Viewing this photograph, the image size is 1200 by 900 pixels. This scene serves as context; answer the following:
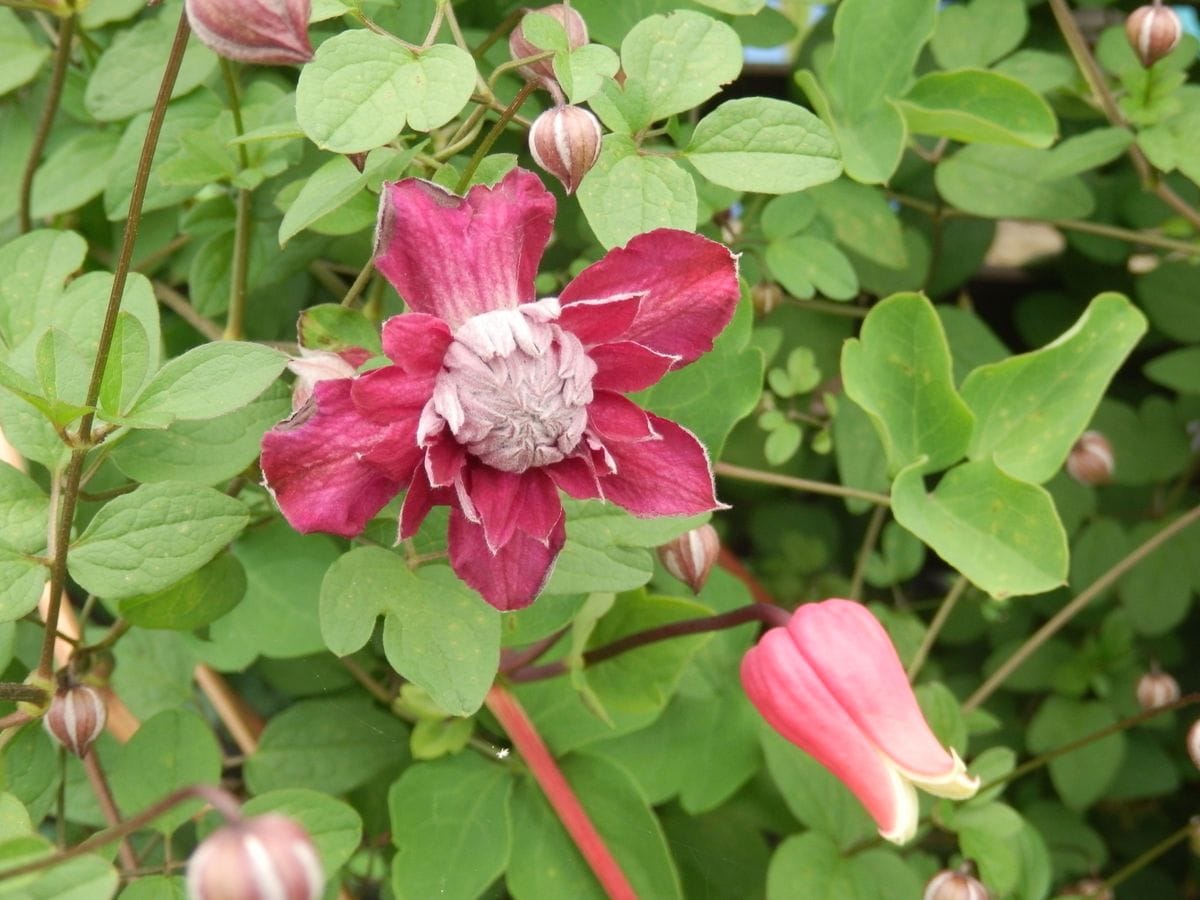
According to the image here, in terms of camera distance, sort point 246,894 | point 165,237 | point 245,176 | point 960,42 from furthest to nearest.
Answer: point 960,42 → point 165,237 → point 245,176 → point 246,894

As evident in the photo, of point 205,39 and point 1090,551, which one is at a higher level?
point 205,39

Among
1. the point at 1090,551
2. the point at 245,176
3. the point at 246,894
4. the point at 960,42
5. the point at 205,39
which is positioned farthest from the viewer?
the point at 1090,551

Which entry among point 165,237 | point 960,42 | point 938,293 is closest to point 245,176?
point 165,237

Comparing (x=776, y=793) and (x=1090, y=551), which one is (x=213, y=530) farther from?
(x=1090, y=551)

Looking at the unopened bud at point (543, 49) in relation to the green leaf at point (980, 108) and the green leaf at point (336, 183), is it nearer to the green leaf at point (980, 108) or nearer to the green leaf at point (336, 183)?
the green leaf at point (336, 183)

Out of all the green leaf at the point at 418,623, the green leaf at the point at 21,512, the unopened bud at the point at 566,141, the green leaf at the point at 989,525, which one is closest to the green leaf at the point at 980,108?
the green leaf at the point at 989,525

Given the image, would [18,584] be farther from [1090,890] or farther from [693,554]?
[1090,890]

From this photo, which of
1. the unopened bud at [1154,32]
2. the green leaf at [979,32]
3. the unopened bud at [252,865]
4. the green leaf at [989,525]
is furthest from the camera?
the green leaf at [979,32]

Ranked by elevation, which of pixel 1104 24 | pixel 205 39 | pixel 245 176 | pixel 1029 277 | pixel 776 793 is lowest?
pixel 776 793

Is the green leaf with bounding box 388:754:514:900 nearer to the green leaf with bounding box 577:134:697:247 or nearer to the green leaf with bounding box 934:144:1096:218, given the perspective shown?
the green leaf with bounding box 577:134:697:247
